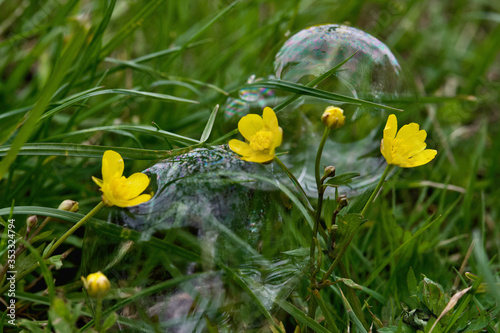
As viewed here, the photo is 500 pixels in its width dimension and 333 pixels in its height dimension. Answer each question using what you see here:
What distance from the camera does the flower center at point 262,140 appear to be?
1.26 meters

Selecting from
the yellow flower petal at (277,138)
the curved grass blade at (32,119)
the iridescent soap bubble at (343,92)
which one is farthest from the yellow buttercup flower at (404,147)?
the curved grass blade at (32,119)

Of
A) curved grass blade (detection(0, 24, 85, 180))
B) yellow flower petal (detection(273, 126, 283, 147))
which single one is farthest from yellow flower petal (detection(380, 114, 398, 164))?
curved grass blade (detection(0, 24, 85, 180))

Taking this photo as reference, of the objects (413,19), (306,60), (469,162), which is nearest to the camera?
(306,60)

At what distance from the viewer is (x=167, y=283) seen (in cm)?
120

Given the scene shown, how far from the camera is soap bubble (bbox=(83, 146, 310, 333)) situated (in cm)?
120

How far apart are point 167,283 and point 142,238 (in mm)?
127

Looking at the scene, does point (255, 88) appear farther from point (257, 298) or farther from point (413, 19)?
point (413, 19)

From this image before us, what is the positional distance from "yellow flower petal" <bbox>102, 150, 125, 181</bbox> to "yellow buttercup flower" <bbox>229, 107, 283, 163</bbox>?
0.97 ft

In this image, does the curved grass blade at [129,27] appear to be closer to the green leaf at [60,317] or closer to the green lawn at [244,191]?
the green lawn at [244,191]

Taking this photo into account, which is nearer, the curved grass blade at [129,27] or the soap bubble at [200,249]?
the soap bubble at [200,249]

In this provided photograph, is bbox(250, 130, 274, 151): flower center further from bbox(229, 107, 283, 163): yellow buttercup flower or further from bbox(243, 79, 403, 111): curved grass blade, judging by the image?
bbox(243, 79, 403, 111): curved grass blade

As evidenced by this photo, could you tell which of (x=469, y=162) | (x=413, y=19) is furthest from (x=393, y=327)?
(x=413, y=19)

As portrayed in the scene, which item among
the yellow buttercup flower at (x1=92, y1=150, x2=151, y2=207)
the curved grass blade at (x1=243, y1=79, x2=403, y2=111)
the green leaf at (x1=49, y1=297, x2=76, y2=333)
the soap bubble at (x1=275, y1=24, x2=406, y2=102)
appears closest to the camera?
the green leaf at (x1=49, y1=297, x2=76, y2=333)

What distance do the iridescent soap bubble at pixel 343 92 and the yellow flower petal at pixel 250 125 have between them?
0.50 metres
